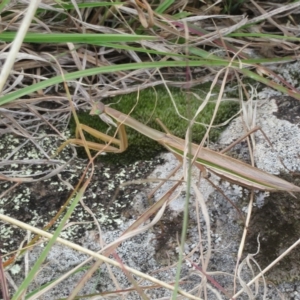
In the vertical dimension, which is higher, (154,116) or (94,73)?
(94,73)

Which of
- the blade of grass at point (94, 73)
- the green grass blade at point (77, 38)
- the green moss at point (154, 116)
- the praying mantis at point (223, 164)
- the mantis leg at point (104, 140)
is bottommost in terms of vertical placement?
the green moss at point (154, 116)

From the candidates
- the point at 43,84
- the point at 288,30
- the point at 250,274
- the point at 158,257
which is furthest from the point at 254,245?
the point at 288,30

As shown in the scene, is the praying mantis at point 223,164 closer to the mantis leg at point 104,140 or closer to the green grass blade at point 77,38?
the mantis leg at point 104,140

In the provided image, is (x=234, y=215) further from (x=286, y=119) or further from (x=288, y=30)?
(x=288, y=30)

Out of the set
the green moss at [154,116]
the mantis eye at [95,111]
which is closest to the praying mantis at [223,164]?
the mantis eye at [95,111]

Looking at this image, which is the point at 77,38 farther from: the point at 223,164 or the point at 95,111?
the point at 223,164

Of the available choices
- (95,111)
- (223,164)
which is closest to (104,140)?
(95,111)

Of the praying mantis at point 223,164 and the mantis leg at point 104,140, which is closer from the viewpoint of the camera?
the praying mantis at point 223,164

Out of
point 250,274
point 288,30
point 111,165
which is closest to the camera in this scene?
point 250,274
